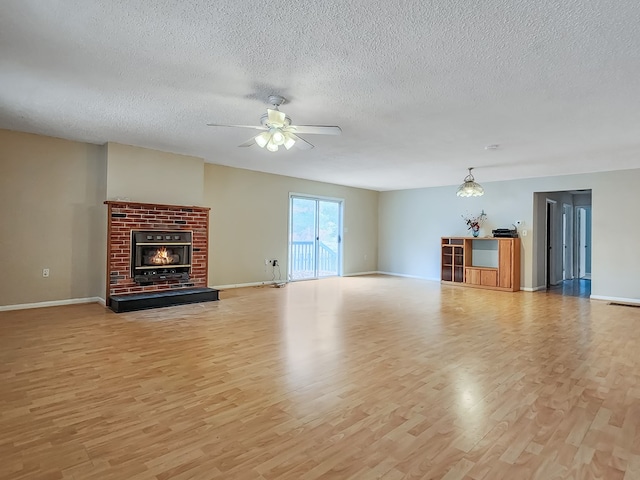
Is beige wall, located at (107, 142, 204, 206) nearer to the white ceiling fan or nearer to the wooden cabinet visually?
the white ceiling fan

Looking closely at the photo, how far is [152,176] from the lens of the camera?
5.87 metres

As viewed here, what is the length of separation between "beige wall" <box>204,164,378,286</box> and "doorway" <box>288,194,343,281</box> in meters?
0.24

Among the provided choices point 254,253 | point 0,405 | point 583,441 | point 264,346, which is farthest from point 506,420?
point 254,253

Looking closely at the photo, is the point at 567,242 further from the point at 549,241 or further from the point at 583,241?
the point at 549,241

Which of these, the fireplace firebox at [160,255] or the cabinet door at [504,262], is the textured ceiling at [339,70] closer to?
the fireplace firebox at [160,255]

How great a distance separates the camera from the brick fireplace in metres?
5.38

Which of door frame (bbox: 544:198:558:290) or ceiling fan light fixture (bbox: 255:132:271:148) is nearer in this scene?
ceiling fan light fixture (bbox: 255:132:271:148)

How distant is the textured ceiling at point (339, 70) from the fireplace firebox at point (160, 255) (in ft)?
4.93

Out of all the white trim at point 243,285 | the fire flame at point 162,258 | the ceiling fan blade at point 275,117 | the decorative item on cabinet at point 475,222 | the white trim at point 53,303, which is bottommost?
the white trim at point 53,303

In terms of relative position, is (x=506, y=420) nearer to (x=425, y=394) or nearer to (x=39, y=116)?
(x=425, y=394)

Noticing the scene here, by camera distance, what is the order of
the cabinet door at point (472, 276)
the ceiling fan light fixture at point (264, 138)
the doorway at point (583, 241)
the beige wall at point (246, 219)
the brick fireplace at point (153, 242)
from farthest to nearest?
the doorway at point (583, 241)
the cabinet door at point (472, 276)
the beige wall at point (246, 219)
the brick fireplace at point (153, 242)
the ceiling fan light fixture at point (264, 138)

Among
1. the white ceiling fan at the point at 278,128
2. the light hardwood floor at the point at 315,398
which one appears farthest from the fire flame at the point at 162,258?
the white ceiling fan at the point at 278,128

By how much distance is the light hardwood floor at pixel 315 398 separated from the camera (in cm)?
180

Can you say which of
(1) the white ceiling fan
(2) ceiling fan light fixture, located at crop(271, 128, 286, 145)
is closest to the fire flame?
(1) the white ceiling fan
